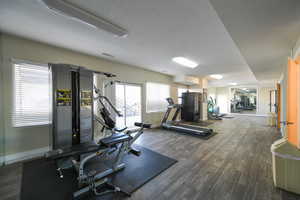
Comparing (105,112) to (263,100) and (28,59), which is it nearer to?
(28,59)

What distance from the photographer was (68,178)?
2086 mm

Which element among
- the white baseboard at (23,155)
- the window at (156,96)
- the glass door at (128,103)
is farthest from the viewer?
the window at (156,96)

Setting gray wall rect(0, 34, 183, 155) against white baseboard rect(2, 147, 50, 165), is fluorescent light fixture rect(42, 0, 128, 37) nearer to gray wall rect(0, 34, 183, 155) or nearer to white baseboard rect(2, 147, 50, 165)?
gray wall rect(0, 34, 183, 155)

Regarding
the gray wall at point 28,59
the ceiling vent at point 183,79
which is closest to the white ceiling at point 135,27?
the gray wall at point 28,59

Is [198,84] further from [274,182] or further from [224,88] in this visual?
[274,182]

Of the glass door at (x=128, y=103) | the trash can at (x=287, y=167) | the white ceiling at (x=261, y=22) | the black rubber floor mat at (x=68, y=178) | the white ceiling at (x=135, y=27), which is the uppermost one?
the white ceiling at (x=135, y=27)

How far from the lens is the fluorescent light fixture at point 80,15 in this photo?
5.12 feet

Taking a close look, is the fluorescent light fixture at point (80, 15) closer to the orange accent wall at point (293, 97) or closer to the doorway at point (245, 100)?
the orange accent wall at point (293, 97)

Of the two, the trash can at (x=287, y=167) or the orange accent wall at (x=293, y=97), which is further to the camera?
the orange accent wall at (x=293, y=97)

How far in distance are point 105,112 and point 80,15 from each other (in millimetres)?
2007

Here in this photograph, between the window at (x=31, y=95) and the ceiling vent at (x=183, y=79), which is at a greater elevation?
the ceiling vent at (x=183, y=79)

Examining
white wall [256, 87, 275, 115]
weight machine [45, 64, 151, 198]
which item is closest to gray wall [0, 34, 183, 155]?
weight machine [45, 64, 151, 198]

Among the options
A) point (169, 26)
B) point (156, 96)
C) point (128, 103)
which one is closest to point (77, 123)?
point (128, 103)

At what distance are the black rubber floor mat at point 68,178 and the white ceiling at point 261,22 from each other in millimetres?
2646
